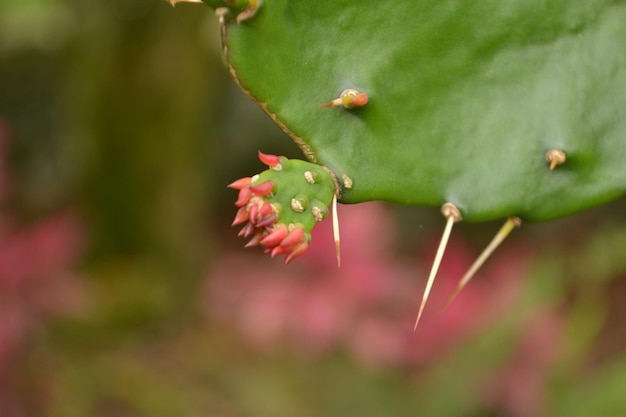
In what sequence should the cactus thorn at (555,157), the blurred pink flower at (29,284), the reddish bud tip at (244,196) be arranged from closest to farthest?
1. the reddish bud tip at (244,196)
2. the cactus thorn at (555,157)
3. the blurred pink flower at (29,284)

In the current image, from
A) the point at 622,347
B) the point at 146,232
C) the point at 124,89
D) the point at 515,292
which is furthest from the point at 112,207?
the point at 622,347

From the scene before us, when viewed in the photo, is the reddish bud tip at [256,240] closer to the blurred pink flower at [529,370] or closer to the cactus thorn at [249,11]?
the cactus thorn at [249,11]

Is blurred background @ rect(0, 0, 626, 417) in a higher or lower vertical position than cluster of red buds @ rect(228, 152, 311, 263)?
lower

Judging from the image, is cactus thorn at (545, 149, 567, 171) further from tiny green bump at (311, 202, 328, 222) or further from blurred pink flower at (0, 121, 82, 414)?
blurred pink flower at (0, 121, 82, 414)

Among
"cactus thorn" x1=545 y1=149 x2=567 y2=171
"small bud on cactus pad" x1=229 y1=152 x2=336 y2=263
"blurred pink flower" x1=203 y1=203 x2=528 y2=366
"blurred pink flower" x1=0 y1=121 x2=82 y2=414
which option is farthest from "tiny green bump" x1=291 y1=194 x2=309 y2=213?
"blurred pink flower" x1=0 y1=121 x2=82 y2=414

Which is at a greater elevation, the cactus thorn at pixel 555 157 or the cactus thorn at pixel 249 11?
the cactus thorn at pixel 249 11

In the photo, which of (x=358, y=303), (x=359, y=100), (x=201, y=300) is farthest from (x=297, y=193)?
(x=201, y=300)

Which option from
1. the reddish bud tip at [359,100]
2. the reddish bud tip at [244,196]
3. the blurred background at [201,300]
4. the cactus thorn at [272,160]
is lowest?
the blurred background at [201,300]

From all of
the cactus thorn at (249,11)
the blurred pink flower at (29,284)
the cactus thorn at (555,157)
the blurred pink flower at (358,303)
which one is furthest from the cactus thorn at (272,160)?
the blurred pink flower at (29,284)
